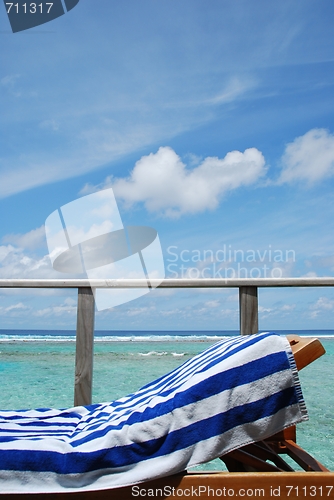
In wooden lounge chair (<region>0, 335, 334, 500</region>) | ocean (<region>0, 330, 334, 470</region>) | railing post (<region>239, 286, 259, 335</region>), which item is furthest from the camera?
ocean (<region>0, 330, 334, 470</region>)

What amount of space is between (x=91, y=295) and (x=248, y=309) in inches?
35.0

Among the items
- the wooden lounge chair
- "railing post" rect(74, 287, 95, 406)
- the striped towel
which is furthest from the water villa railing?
the wooden lounge chair

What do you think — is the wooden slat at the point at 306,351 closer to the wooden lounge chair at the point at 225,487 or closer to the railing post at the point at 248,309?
the wooden lounge chair at the point at 225,487

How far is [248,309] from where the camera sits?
2.45 m

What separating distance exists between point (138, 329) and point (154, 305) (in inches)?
313

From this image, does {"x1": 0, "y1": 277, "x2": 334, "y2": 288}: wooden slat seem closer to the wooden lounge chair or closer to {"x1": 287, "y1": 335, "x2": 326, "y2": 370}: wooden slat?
{"x1": 287, "y1": 335, "x2": 326, "y2": 370}: wooden slat

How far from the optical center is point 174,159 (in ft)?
50.3

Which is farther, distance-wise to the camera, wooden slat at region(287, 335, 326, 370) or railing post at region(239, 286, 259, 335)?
railing post at region(239, 286, 259, 335)

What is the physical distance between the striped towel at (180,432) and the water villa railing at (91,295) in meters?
1.01

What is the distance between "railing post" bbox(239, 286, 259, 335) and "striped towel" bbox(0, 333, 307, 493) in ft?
3.30

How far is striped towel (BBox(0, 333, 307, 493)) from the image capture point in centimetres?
125

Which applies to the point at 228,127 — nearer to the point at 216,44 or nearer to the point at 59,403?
the point at 216,44

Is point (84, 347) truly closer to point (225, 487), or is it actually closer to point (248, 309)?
point (248, 309)

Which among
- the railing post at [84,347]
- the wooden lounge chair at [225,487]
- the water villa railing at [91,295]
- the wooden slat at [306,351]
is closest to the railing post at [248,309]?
the water villa railing at [91,295]
